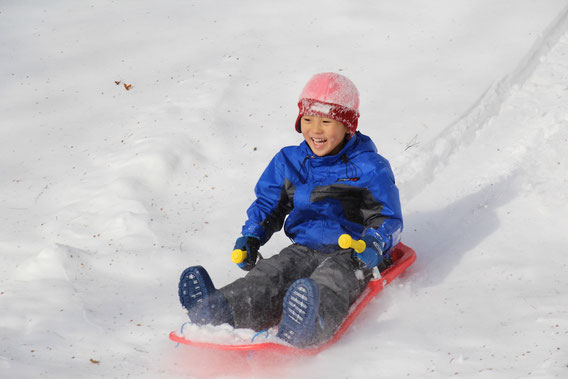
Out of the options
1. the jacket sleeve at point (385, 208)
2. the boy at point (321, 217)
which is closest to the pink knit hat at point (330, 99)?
the boy at point (321, 217)

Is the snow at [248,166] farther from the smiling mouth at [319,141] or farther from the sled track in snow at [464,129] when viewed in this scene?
the smiling mouth at [319,141]

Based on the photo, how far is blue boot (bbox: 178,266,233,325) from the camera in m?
3.29

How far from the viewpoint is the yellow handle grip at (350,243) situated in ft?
11.3

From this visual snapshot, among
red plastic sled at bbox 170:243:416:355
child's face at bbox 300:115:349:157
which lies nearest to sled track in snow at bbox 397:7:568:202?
red plastic sled at bbox 170:243:416:355

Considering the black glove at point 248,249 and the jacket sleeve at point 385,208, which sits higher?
the jacket sleeve at point 385,208

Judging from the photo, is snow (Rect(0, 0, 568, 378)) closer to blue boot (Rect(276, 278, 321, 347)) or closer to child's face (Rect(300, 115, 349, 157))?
blue boot (Rect(276, 278, 321, 347))

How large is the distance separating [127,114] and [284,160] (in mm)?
2830

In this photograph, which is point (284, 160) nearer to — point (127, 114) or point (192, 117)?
point (192, 117)

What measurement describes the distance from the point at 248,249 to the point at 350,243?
661 millimetres

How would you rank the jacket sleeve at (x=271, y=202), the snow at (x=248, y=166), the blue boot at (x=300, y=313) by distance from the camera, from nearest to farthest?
the blue boot at (x=300, y=313), the snow at (x=248, y=166), the jacket sleeve at (x=271, y=202)

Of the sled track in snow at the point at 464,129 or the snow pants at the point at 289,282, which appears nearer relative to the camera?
the snow pants at the point at 289,282

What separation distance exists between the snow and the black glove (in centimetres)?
48

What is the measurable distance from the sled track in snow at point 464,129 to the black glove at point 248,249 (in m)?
1.83

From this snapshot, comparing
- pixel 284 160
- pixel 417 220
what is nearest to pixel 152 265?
pixel 284 160
